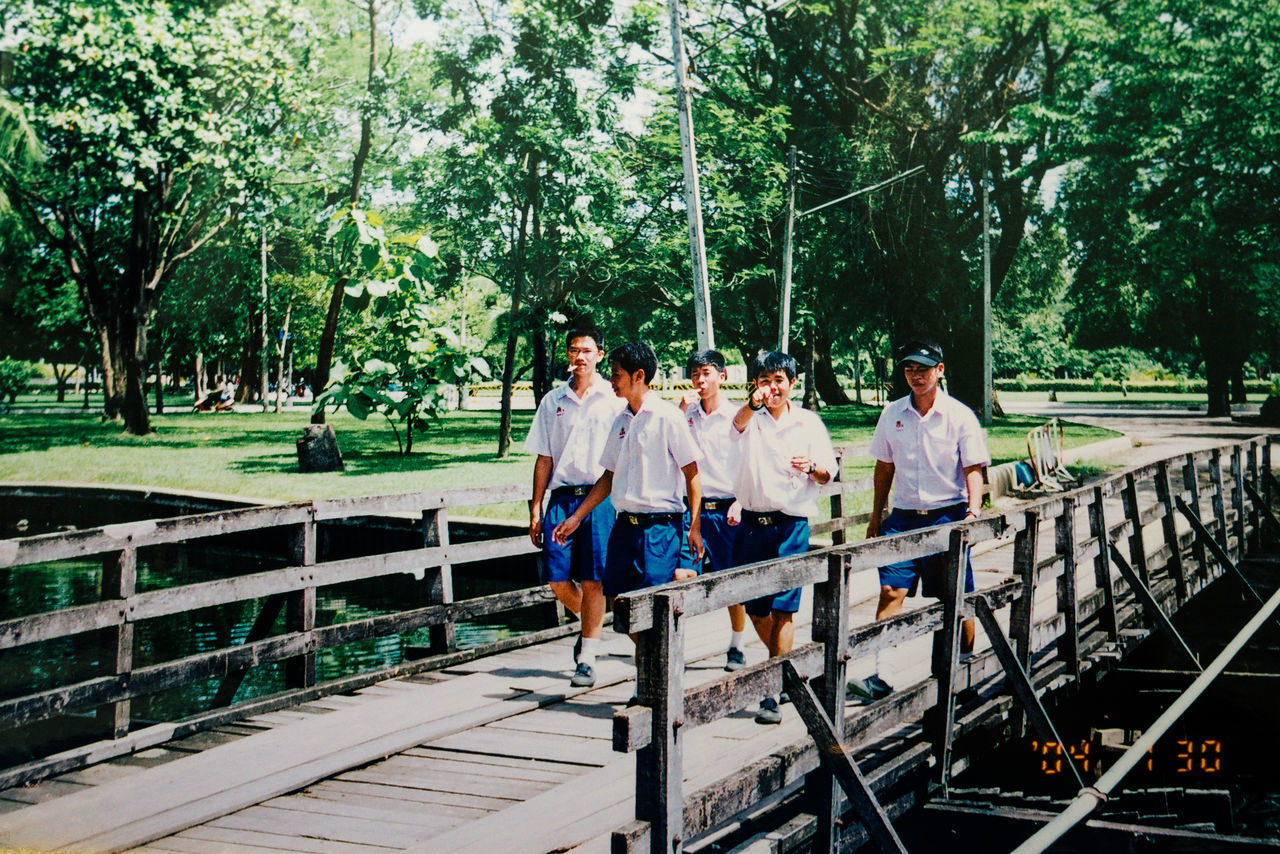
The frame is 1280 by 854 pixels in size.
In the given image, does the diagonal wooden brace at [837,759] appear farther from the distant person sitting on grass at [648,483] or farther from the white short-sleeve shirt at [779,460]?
the white short-sleeve shirt at [779,460]

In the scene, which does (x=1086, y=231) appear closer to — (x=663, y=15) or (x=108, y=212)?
(x=663, y=15)

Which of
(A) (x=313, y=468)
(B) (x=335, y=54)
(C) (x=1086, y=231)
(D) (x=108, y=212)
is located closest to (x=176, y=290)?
(D) (x=108, y=212)

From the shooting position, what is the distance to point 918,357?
19.8 feet

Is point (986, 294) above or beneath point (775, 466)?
above

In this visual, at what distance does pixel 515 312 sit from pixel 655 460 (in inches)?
861

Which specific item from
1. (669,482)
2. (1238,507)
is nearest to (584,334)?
(669,482)

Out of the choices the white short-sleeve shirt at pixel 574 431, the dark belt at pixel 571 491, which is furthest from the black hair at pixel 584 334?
the dark belt at pixel 571 491

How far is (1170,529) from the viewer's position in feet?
31.5

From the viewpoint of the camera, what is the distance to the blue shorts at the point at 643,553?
5.59m

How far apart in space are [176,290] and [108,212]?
7.14 m

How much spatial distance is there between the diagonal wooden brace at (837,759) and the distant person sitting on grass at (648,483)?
1467 mm

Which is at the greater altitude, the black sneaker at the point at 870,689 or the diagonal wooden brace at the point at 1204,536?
the diagonal wooden brace at the point at 1204,536

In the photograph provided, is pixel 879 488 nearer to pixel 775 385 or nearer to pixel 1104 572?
pixel 775 385

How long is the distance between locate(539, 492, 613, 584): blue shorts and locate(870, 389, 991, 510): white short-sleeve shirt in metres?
1.53
